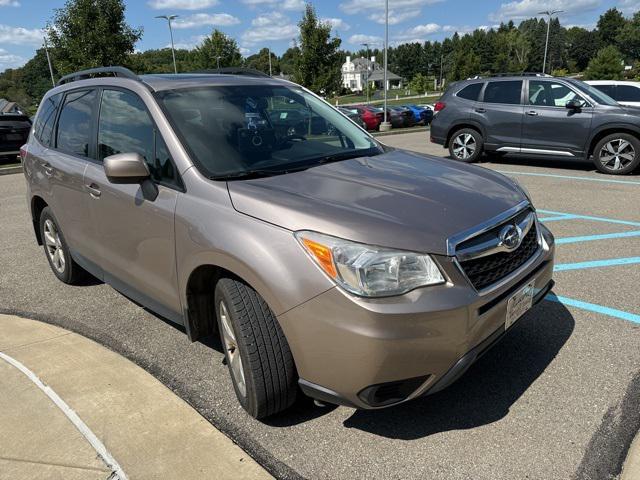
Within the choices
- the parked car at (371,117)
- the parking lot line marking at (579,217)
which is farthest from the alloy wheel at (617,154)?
the parked car at (371,117)

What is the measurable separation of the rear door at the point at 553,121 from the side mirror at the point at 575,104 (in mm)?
45

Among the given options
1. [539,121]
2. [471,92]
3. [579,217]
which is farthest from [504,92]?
[579,217]

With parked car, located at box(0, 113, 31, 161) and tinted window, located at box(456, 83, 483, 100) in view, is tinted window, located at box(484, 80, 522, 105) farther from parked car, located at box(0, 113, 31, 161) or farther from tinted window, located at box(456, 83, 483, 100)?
parked car, located at box(0, 113, 31, 161)

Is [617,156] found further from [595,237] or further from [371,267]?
[371,267]

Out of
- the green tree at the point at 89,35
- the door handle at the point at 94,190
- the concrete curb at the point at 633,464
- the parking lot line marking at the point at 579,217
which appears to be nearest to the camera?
the concrete curb at the point at 633,464

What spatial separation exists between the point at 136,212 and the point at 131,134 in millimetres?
556

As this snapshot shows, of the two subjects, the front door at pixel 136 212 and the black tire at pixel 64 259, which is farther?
the black tire at pixel 64 259

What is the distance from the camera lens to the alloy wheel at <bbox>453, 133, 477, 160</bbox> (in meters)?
11.1

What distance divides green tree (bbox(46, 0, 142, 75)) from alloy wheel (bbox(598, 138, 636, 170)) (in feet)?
73.0

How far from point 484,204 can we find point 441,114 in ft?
30.5

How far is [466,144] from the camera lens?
36.8ft

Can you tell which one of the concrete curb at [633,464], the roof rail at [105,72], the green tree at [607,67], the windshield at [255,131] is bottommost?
the concrete curb at [633,464]

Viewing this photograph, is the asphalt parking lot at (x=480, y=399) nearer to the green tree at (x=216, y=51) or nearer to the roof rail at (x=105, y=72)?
the roof rail at (x=105, y=72)

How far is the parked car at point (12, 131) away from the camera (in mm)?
15164
